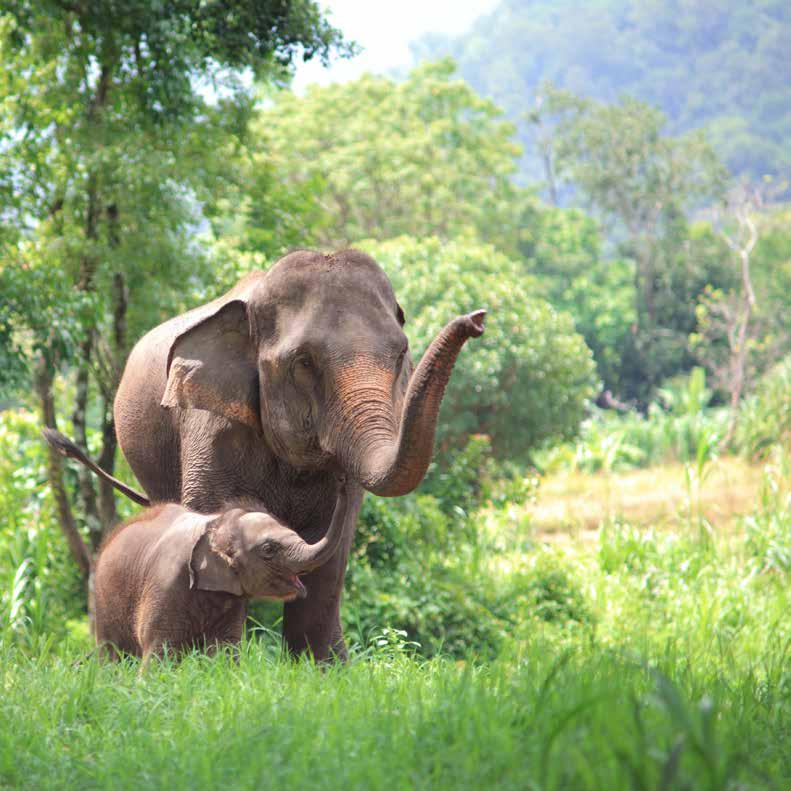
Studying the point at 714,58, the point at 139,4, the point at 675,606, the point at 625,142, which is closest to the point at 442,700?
the point at 139,4

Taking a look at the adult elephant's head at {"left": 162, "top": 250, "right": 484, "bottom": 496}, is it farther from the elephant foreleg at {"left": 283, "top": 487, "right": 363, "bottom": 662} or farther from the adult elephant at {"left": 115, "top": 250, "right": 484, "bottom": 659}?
the elephant foreleg at {"left": 283, "top": 487, "right": 363, "bottom": 662}

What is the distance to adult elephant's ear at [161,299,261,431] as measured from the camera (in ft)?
16.3

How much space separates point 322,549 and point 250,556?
0.37 meters

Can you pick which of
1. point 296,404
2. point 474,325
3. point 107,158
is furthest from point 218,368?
point 107,158

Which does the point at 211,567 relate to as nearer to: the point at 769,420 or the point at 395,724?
the point at 395,724

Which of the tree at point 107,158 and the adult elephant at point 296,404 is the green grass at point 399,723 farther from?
the tree at point 107,158

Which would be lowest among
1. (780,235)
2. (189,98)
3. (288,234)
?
(288,234)

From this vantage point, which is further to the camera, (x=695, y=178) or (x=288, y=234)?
(x=695, y=178)

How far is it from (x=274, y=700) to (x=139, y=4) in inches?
225

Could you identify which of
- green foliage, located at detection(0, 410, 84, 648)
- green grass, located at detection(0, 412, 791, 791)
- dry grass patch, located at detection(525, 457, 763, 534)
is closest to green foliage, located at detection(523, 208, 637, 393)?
dry grass patch, located at detection(525, 457, 763, 534)

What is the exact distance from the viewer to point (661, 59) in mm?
142625

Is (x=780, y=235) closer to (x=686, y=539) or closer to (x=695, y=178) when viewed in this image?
(x=695, y=178)

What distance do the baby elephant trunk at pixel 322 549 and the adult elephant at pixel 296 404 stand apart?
14cm

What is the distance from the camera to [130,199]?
8.96m
